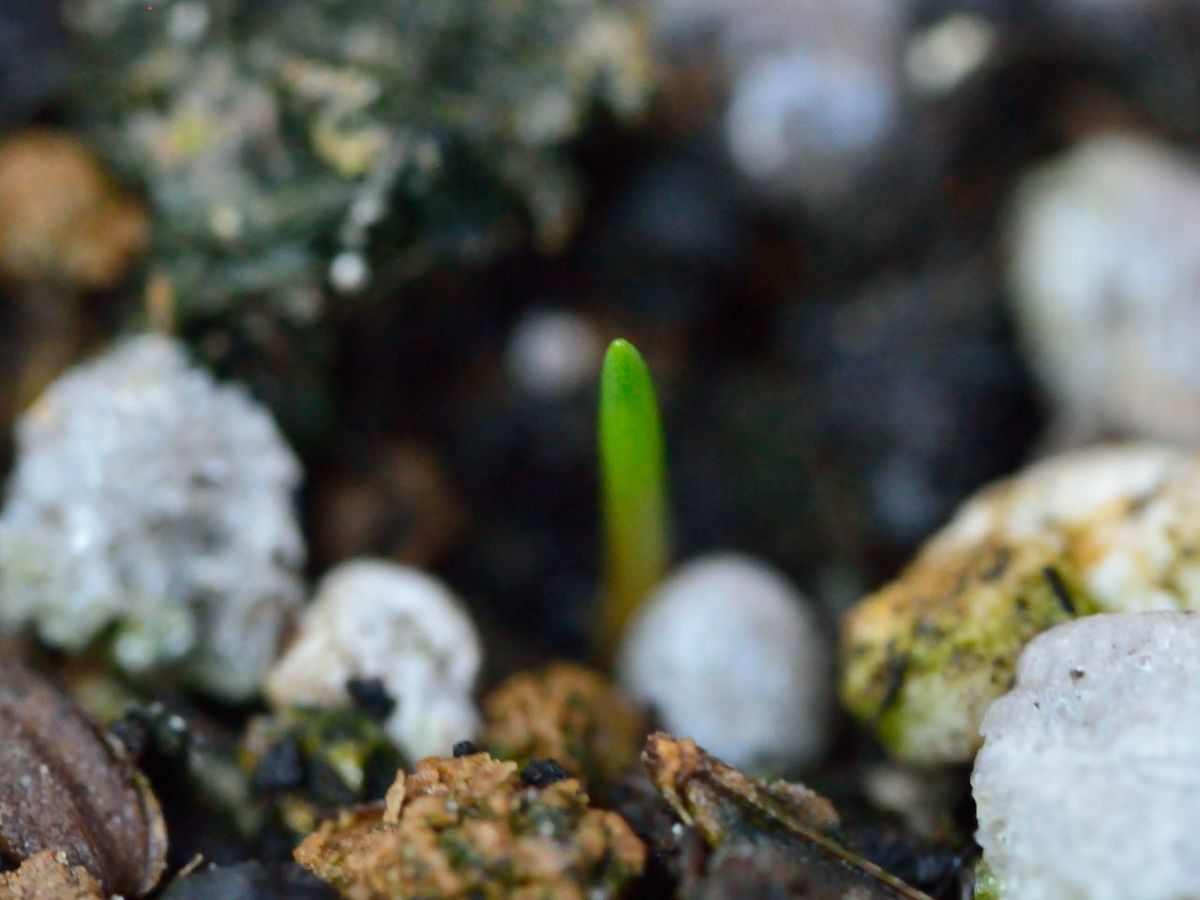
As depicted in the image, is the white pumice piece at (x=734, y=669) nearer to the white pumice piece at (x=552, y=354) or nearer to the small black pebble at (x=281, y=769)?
the small black pebble at (x=281, y=769)

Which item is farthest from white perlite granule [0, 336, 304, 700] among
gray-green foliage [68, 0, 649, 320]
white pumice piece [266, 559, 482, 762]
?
gray-green foliage [68, 0, 649, 320]

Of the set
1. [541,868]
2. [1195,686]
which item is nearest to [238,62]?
[541,868]

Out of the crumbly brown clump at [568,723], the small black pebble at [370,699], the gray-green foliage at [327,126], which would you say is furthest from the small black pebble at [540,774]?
the gray-green foliage at [327,126]

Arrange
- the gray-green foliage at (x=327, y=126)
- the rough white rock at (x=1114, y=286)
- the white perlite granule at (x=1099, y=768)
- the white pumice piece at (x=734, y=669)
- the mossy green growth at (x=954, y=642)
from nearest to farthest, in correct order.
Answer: the white perlite granule at (x=1099, y=768) < the mossy green growth at (x=954, y=642) < the white pumice piece at (x=734, y=669) < the gray-green foliage at (x=327, y=126) < the rough white rock at (x=1114, y=286)

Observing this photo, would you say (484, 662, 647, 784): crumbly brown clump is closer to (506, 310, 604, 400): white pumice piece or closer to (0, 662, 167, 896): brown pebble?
(0, 662, 167, 896): brown pebble

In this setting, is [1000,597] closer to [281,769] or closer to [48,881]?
[281,769]

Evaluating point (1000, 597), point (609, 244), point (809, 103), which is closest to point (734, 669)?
point (1000, 597)
